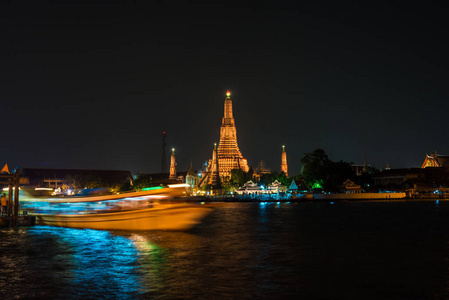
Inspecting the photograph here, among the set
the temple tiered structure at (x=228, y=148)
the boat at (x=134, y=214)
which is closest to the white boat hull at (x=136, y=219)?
the boat at (x=134, y=214)

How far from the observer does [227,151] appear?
127m

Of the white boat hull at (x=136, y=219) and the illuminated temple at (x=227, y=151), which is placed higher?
the illuminated temple at (x=227, y=151)

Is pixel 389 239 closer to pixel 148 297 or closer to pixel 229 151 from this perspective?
pixel 148 297

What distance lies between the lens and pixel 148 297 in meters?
12.0

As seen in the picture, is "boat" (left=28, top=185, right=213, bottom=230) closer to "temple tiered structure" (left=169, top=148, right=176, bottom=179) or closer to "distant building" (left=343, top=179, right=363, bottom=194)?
"distant building" (left=343, top=179, right=363, bottom=194)

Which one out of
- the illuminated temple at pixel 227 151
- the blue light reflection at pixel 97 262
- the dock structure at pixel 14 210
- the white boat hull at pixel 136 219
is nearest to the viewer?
the blue light reflection at pixel 97 262

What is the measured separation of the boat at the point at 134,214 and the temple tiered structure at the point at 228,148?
298 ft

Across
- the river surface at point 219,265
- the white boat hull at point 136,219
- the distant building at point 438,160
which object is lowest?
the river surface at point 219,265

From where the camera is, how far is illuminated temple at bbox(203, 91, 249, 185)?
125 meters

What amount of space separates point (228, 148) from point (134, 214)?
98357mm

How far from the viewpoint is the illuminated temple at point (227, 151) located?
12462cm

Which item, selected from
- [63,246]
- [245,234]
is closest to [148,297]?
[63,246]

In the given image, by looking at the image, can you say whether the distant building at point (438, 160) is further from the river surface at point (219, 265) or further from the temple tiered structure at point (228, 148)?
the river surface at point (219, 265)

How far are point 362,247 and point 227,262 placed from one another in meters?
8.06
